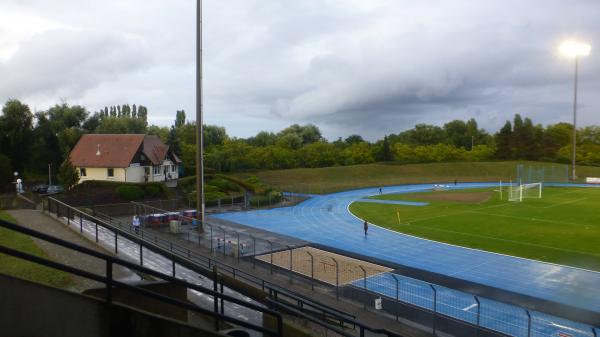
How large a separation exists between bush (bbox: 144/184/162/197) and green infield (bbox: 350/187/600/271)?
21.4 metres

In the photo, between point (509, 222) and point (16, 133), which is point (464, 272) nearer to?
point (509, 222)

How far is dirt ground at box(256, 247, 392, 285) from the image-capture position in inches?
903

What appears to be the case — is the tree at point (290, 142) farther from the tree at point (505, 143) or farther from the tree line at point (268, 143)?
the tree at point (505, 143)

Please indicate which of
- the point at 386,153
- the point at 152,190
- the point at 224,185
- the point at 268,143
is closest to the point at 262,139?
the point at 268,143

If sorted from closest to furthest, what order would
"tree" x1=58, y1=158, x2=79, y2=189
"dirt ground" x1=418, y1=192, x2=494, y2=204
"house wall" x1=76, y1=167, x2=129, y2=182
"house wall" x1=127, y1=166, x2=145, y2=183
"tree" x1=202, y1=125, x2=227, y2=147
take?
1. "tree" x1=58, y1=158, x2=79, y2=189
2. "house wall" x1=76, y1=167, x2=129, y2=182
3. "house wall" x1=127, y1=166, x2=145, y2=183
4. "dirt ground" x1=418, y1=192, x2=494, y2=204
5. "tree" x1=202, y1=125, x2=227, y2=147

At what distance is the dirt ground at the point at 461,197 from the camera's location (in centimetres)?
5459

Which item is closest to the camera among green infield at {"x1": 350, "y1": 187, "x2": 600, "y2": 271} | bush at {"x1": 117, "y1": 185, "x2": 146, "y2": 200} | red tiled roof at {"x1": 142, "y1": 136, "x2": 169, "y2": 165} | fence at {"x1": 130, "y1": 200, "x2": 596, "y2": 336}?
fence at {"x1": 130, "y1": 200, "x2": 596, "y2": 336}

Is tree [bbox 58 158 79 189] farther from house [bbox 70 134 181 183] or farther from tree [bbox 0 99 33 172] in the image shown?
tree [bbox 0 99 33 172]

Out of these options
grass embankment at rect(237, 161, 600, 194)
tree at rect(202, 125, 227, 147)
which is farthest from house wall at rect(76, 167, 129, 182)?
tree at rect(202, 125, 227, 147)

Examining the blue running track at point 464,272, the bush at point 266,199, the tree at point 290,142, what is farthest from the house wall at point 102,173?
the tree at point 290,142

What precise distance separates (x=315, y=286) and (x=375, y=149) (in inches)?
3518

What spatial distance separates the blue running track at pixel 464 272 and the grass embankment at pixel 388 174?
112 ft

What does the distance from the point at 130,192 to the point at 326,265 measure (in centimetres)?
2800

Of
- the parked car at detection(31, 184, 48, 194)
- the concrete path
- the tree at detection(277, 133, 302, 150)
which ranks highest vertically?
the tree at detection(277, 133, 302, 150)
